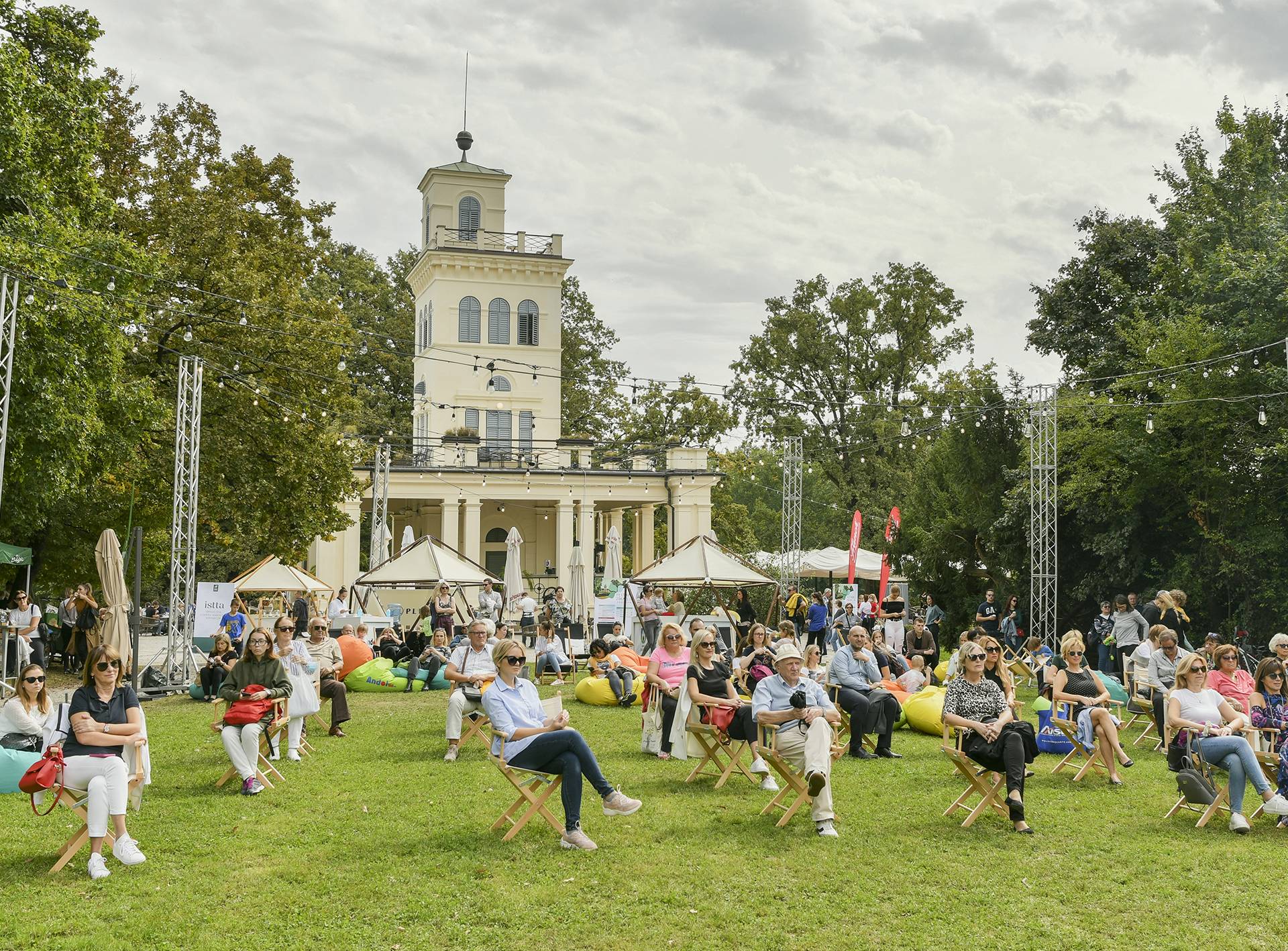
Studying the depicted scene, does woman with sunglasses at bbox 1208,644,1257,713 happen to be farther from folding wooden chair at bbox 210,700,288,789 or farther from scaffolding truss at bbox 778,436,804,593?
scaffolding truss at bbox 778,436,804,593

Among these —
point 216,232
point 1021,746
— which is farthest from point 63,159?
point 1021,746

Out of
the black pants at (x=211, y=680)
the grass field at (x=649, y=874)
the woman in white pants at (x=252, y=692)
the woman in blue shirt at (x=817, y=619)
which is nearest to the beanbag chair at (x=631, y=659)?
the woman in blue shirt at (x=817, y=619)

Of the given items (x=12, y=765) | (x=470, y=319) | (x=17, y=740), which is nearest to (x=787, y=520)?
(x=470, y=319)

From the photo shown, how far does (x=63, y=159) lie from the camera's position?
61.4ft

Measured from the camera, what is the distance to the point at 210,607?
19.0m

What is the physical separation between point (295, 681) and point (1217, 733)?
8.07 m

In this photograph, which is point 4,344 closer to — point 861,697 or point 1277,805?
point 861,697

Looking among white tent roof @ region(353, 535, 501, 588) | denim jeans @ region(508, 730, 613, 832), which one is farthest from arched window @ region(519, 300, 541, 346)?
denim jeans @ region(508, 730, 613, 832)

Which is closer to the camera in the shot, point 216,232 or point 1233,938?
point 1233,938

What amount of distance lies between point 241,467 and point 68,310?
7.32 metres

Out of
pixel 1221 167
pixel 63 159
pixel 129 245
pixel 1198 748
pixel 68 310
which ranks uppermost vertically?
pixel 1221 167

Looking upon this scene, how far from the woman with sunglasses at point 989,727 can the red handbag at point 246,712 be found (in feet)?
17.9

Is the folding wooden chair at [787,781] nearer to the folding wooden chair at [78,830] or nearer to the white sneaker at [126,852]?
the white sneaker at [126,852]

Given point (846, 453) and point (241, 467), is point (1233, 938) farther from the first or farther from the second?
point (846, 453)
